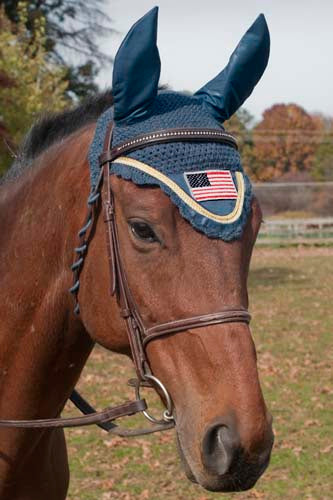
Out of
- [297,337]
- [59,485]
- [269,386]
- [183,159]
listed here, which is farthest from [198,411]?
[297,337]

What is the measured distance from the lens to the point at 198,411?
2.08 m

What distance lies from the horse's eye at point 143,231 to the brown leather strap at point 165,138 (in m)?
0.28

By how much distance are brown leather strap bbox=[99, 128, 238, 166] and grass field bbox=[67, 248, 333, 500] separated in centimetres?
437

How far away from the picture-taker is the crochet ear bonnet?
88.2 inches

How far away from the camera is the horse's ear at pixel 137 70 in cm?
226

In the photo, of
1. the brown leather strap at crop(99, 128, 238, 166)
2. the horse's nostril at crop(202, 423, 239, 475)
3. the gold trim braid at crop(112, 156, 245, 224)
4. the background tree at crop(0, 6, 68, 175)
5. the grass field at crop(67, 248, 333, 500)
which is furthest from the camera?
the background tree at crop(0, 6, 68, 175)

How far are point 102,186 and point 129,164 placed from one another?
0.14 m

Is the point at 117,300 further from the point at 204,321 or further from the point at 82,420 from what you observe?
the point at 82,420

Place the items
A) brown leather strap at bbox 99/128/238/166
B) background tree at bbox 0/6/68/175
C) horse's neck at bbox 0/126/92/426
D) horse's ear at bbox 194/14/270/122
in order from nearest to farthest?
brown leather strap at bbox 99/128/238/166, horse's ear at bbox 194/14/270/122, horse's neck at bbox 0/126/92/426, background tree at bbox 0/6/68/175

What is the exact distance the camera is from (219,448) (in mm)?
2043

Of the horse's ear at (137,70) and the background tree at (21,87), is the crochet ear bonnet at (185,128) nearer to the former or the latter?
the horse's ear at (137,70)

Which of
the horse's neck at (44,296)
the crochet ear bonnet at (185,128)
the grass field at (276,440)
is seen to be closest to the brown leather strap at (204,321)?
the crochet ear bonnet at (185,128)

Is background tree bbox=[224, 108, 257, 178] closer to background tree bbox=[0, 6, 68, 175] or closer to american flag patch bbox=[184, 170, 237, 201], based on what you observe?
→ background tree bbox=[0, 6, 68, 175]

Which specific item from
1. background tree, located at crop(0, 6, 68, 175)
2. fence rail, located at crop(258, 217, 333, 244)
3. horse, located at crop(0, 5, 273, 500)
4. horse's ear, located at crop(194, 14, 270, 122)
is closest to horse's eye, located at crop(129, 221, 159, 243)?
horse, located at crop(0, 5, 273, 500)
